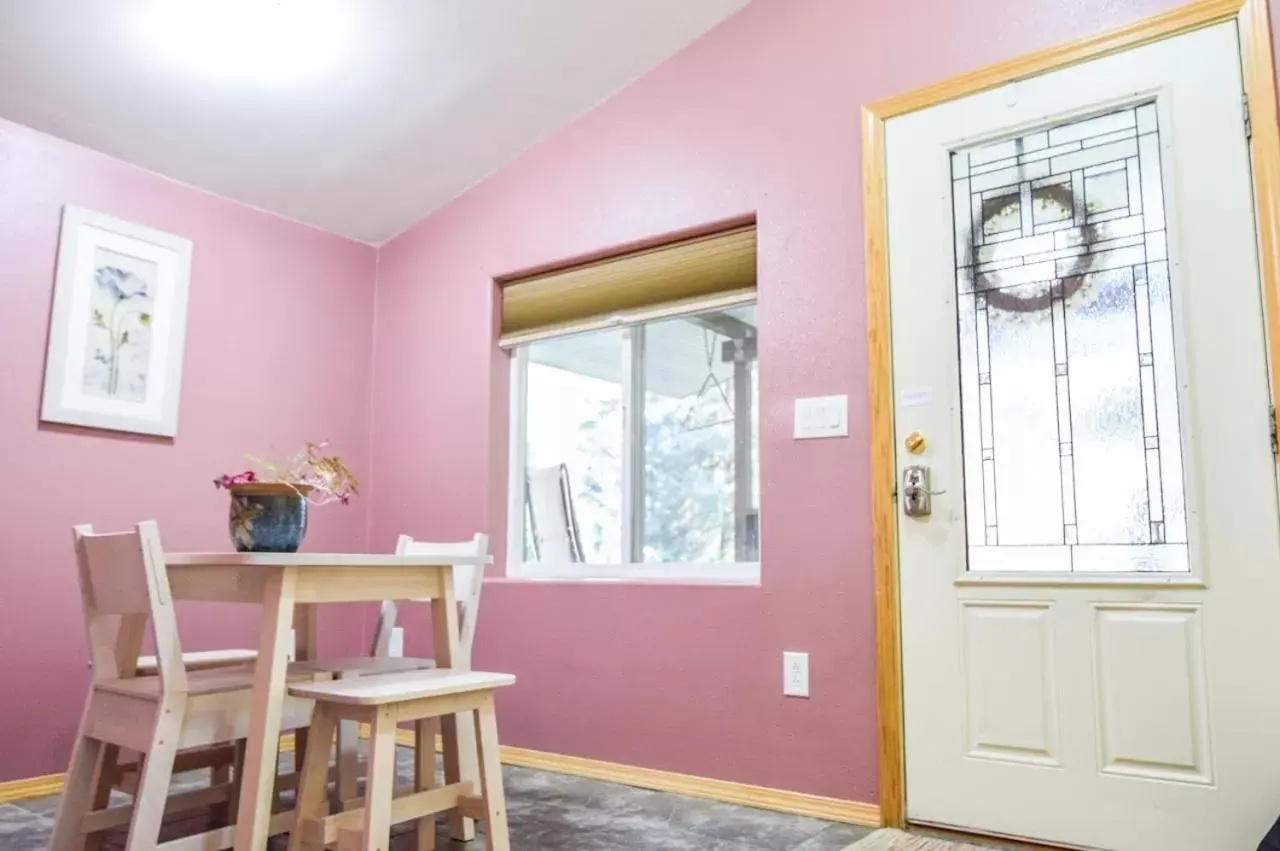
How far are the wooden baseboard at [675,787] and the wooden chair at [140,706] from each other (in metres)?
0.74

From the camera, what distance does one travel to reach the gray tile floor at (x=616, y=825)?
2250 mm

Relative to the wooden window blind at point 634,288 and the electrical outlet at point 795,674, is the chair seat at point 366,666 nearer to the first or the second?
the electrical outlet at point 795,674

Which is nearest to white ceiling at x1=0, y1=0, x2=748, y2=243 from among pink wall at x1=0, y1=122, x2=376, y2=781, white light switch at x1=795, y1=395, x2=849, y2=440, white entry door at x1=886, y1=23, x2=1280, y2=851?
pink wall at x1=0, y1=122, x2=376, y2=781

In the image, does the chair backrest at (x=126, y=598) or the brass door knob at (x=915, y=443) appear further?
the brass door knob at (x=915, y=443)

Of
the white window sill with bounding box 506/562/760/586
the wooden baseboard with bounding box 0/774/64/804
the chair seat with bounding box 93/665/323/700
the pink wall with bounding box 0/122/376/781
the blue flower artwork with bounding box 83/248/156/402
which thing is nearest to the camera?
the chair seat with bounding box 93/665/323/700

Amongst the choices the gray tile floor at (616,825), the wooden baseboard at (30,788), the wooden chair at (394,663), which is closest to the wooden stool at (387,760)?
the wooden chair at (394,663)

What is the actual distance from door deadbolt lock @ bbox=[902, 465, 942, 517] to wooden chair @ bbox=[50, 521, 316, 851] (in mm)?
1551

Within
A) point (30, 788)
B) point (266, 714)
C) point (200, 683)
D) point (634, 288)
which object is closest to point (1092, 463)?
point (634, 288)

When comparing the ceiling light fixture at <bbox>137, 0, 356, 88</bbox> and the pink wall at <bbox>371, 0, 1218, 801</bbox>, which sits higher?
the ceiling light fixture at <bbox>137, 0, 356, 88</bbox>

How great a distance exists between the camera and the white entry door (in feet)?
6.69

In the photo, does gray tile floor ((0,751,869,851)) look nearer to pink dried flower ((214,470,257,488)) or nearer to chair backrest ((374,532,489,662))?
chair backrest ((374,532,489,662))

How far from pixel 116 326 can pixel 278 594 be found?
1702 mm

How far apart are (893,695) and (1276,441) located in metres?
1.07

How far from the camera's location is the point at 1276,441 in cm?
201
